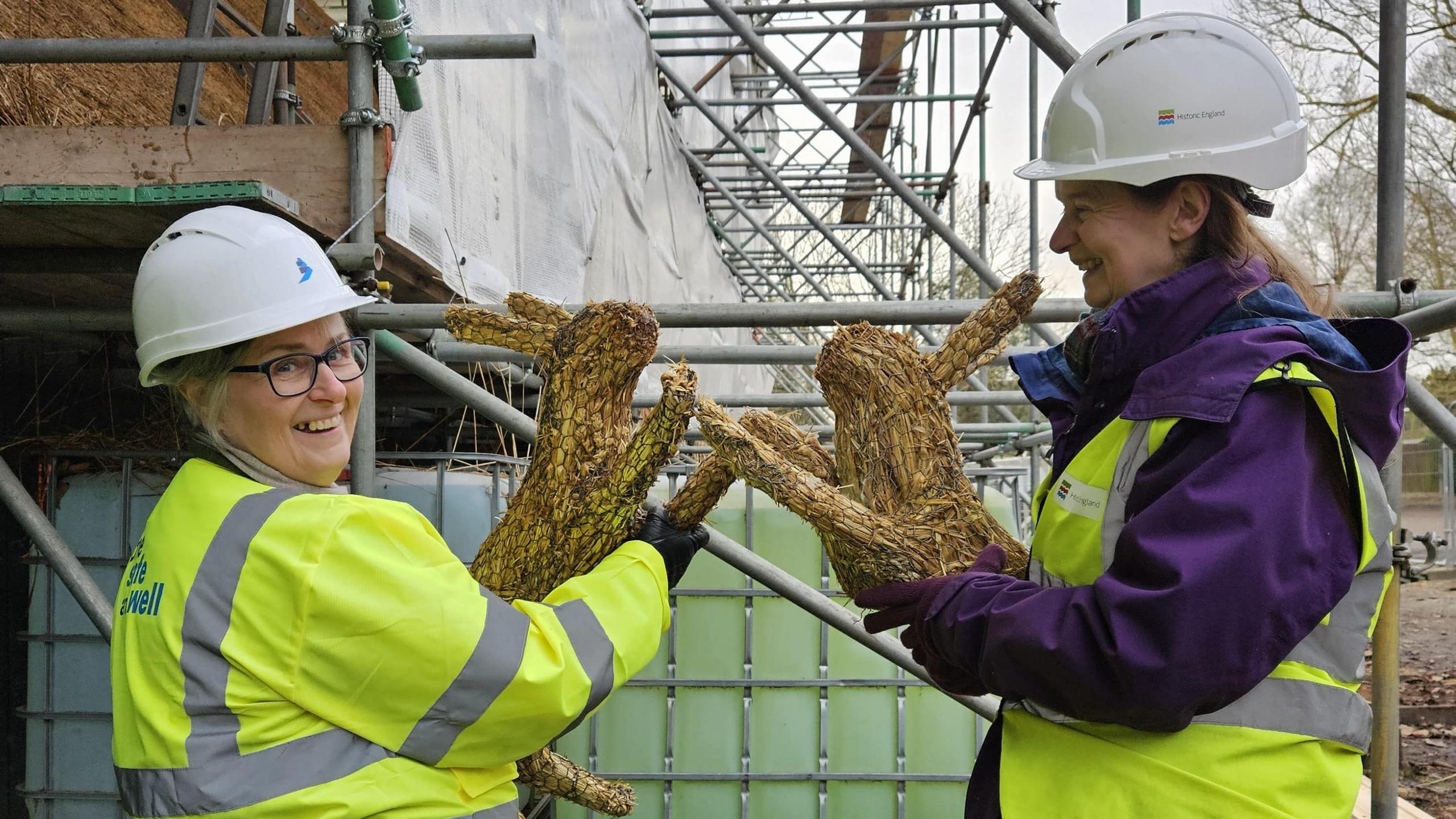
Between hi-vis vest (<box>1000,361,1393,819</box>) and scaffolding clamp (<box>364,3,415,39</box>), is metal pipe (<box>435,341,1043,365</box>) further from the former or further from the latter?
hi-vis vest (<box>1000,361,1393,819</box>)

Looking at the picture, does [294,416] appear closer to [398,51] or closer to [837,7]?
[398,51]

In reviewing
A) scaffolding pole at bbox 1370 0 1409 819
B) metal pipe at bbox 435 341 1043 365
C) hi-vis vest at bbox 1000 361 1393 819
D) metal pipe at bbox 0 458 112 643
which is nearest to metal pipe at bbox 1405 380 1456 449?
scaffolding pole at bbox 1370 0 1409 819

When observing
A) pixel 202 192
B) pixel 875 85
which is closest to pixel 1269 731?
pixel 202 192

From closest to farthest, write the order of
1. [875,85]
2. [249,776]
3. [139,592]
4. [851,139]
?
[249,776]
[139,592]
[851,139]
[875,85]

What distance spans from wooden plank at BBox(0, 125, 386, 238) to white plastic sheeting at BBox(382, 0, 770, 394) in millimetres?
156

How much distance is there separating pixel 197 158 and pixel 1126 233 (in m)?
2.00

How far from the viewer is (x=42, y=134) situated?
229 centimetres

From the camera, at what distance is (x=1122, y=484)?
139 cm

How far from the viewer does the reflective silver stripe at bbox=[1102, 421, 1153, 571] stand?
137cm

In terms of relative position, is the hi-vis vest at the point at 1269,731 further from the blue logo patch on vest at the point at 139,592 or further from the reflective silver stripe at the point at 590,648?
the blue logo patch on vest at the point at 139,592

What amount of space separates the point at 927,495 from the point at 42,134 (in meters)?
2.09

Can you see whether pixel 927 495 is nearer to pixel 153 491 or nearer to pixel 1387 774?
pixel 1387 774

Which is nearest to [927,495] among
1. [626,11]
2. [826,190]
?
[626,11]

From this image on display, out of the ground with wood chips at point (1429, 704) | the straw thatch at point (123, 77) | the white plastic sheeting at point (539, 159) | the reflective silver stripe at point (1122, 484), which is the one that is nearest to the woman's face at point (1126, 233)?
the reflective silver stripe at point (1122, 484)
